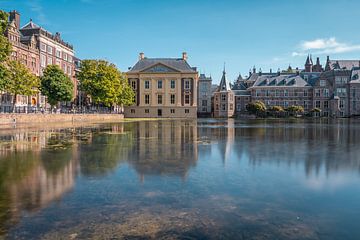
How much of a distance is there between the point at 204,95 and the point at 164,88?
84.8ft

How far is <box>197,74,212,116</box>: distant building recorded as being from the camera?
11531 centimetres

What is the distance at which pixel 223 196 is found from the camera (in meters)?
7.91

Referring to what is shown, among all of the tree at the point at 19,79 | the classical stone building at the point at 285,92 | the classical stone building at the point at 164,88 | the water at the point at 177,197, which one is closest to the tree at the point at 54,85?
the tree at the point at 19,79

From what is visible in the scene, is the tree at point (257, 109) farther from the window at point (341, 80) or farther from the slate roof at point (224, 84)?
the window at point (341, 80)

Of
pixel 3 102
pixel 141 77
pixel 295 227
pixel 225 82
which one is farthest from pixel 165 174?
pixel 225 82

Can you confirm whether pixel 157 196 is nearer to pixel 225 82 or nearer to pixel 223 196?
pixel 223 196

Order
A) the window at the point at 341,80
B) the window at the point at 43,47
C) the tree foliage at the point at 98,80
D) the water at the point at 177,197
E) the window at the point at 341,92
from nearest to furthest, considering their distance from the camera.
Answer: the water at the point at 177,197
the tree foliage at the point at 98,80
the window at the point at 43,47
the window at the point at 341,92
the window at the point at 341,80

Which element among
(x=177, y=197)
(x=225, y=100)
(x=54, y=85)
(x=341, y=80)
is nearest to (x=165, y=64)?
(x=225, y=100)

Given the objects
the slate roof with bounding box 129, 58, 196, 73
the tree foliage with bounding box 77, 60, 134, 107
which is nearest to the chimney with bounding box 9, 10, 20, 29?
the tree foliage with bounding box 77, 60, 134, 107

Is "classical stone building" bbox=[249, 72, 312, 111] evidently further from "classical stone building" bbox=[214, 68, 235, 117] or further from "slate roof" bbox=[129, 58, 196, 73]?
"slate roof" bbox=[129, 58, 196, 73]

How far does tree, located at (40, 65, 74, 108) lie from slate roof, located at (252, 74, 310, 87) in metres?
67.3

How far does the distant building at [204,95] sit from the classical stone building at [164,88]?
67.3 feet

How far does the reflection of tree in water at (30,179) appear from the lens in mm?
6902

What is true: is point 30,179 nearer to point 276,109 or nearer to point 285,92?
point 276,109
